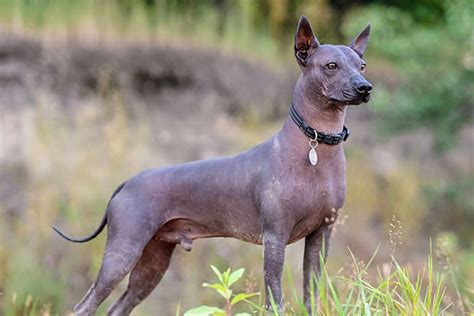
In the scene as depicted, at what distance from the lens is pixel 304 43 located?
180 inches

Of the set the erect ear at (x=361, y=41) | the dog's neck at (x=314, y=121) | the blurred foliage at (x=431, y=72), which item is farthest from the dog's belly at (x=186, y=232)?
the blurred foliage at (x=431, y=72)

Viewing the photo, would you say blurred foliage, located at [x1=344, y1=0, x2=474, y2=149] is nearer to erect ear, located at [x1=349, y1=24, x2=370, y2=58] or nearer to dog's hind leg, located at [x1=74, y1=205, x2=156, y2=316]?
erect ear, located at [x1=349, y1=24, x2=370, y2=58]

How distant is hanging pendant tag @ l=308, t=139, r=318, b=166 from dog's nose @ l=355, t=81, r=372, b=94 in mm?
389

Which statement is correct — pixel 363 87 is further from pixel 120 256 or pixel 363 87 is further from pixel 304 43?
pixel 120 256

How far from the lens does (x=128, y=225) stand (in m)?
4.88

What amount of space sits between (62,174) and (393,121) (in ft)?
13.6

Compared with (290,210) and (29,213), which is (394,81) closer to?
(29,213)

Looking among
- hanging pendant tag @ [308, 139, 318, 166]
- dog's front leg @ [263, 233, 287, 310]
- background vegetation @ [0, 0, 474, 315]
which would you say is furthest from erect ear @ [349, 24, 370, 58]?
background vegetation @ [0, 0, 474, 315]

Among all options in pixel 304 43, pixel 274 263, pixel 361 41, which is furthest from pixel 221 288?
pixel 361 41

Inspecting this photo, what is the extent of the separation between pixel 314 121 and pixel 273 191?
0.41m

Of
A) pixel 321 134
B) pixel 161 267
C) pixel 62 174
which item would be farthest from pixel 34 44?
pixel 321 134

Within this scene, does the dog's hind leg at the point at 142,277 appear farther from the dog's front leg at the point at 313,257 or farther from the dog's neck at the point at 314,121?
the dog's neck at the point at 314,121

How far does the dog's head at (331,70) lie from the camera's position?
4.27 meters

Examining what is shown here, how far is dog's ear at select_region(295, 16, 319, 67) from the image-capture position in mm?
4531
